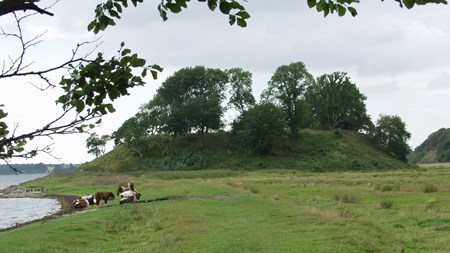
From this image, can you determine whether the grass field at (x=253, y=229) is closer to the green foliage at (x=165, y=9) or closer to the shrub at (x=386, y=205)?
the shrub at (x=386, y=205)

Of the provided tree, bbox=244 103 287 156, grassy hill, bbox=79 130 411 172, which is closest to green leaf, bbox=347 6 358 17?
grassy hill, bbox=79 130 411 172

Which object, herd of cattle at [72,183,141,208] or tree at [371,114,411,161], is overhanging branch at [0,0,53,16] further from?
tree at [371,114,411,161]

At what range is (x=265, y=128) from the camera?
96500mm

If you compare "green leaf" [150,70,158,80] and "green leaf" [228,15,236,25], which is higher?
"green leaf" [228,15,236,25]

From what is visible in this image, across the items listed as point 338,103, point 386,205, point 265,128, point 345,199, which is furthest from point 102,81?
point 338,103

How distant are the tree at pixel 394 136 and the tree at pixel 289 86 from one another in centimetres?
2008

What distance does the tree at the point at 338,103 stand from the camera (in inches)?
4611

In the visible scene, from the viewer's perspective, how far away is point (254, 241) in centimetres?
1534

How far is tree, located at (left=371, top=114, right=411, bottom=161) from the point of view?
10456 cm

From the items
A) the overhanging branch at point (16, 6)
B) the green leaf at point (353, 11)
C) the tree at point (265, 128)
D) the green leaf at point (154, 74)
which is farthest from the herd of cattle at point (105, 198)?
the tree at point (265, 128)

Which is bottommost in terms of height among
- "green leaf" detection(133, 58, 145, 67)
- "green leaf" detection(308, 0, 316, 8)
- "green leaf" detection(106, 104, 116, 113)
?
"green leaf" detection(106, 104, 116, 113)

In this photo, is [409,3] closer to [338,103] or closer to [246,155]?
[246,155]

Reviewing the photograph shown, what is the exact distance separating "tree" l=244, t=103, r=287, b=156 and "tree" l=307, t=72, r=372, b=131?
66.4 feet

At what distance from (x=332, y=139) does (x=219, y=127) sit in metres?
27.9
